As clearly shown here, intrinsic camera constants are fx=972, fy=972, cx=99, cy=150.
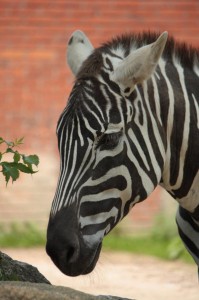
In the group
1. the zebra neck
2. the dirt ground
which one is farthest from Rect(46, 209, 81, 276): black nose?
the dirt ground

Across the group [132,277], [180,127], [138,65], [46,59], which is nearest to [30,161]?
[138,65]

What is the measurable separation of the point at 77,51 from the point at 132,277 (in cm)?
590

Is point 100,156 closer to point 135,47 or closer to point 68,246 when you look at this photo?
point 68,246

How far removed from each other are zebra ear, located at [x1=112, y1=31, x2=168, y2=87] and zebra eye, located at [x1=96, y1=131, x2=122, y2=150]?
0.35 m

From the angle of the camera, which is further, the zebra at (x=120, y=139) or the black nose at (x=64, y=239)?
the zebra at (x=120, y=139)

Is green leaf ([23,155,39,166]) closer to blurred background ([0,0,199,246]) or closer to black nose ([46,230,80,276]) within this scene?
black nose ([46,230,80,276])

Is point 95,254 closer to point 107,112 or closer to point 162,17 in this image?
point 107,112

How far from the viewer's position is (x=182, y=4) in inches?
596

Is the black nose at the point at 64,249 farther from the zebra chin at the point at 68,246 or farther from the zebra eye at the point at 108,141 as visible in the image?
the zebra eye at the point at 108,141

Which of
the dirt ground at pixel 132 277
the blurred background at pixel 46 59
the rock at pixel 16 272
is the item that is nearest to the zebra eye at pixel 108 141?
the rock at pixel 16 272

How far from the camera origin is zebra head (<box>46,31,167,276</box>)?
5633 mm

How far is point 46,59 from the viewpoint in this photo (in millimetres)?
14969

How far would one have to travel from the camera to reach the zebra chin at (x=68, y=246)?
5535 mm

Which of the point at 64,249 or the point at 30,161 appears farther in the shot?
the point at 30,161
